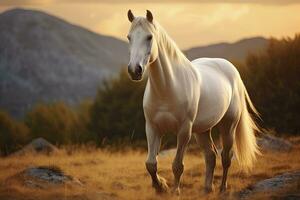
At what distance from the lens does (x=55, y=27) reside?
5482 inches

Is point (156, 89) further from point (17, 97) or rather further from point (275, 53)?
point (17, 97)

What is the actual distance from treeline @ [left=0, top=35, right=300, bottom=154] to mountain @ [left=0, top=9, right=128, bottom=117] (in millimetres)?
63013

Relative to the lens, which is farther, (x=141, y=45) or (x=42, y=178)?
(x=42, y=178)

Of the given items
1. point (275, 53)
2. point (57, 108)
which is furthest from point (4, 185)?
point (57, 108)

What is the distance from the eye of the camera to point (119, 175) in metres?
12.2

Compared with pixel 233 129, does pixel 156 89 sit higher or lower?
higher

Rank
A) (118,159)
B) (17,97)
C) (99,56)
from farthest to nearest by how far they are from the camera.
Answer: (99,56) < (17,97) < (118,159)

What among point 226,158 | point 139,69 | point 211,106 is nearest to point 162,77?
point 139,69

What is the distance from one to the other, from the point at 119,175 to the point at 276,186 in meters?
4.10

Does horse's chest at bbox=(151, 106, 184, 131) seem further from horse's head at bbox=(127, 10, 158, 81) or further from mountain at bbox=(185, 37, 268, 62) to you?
mountain at bbox=(185, 37, 268, 62)

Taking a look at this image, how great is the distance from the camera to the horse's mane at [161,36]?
777 cm

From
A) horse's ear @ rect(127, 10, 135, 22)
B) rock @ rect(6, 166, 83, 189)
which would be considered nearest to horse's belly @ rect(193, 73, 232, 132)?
horse's ear @ rect(127, 10, 135, 22)

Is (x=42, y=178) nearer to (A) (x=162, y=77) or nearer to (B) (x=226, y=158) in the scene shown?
(B) (x=226, y=158)

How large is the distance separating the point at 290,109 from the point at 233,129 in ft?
60.3
